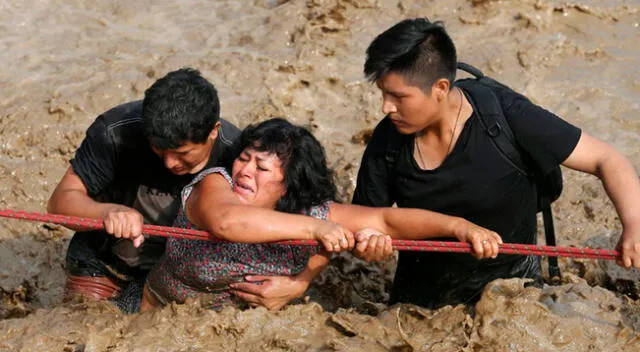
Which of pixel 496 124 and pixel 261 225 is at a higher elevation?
pixel 496 124

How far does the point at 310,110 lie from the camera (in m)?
6.16

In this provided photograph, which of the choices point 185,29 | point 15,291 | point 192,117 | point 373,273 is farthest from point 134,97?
point 192,117

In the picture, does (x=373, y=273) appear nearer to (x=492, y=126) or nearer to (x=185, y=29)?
(x=492, y=126)

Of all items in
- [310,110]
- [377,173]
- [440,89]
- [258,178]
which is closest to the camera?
[440,89]

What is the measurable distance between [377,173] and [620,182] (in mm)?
913

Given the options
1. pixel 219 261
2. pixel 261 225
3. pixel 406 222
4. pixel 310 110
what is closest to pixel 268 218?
pixel 261 225

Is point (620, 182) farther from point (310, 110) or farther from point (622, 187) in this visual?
point (310, 110)

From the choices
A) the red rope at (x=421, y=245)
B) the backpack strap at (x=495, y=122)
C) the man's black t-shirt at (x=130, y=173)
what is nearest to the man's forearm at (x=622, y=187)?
the red rope at (x=421, y=245)

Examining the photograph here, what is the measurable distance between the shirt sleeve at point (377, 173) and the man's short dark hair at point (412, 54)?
1.02ft

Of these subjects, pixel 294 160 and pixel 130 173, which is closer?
pixel 294 160

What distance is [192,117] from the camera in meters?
3.60

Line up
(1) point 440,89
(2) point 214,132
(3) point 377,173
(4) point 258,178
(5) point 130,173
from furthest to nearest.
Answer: (5) point 130,173 → (2) point 214,132 → (3) point 377,173 → (4) point 258,178 → (1) point 440,89

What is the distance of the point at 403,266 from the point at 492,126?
925 mm

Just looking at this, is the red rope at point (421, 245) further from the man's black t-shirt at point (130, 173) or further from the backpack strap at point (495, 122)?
the man's black t-shirt at point (130, 173)
